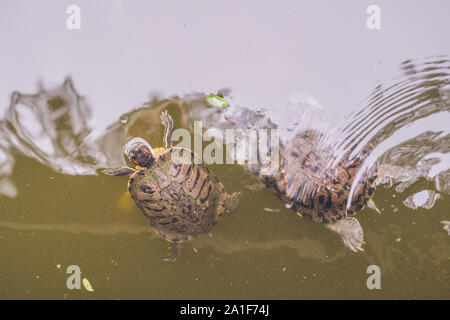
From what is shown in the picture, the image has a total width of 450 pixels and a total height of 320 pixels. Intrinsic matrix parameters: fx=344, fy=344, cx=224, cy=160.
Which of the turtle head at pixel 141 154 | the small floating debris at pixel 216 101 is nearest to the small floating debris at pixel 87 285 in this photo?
the turtle head at pixel 141 154

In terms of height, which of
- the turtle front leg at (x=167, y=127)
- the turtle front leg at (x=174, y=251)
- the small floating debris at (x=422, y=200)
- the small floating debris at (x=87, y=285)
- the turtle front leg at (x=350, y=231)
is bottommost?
the small floating debris at (x=87, y=285)

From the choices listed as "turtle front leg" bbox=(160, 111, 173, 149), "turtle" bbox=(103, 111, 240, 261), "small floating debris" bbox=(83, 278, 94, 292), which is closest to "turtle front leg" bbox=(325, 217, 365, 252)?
"turtle" bbox=(103, 111, 240, 261)

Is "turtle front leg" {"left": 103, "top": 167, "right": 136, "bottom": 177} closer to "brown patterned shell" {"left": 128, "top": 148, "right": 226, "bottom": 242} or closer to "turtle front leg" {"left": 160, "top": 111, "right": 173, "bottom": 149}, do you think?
"brown patterned shell" {"left": 128, "top": 148, "right": 226, "bottom": 242}

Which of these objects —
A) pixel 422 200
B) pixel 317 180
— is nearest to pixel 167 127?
pixel 317 180

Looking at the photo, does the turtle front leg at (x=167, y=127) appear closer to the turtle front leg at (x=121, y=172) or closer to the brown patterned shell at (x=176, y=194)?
the brown patterned shell at (x=176, y=194)
